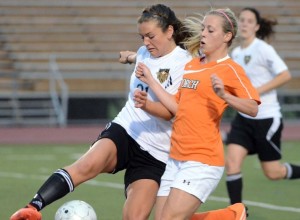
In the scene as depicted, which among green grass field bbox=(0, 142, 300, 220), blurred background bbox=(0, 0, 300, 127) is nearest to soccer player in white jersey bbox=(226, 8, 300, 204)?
green grass field bbox=(0, 142, 300, 220)

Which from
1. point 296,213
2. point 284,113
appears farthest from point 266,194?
point 284,113

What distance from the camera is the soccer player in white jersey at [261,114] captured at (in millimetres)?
9852

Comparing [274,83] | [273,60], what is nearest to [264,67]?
[273,60]

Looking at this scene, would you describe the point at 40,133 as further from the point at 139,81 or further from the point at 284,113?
the point at 139,81

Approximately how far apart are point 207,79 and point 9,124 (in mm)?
14539

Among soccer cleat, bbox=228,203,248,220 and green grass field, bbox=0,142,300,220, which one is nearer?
soccer cleat, bbox=228,203,248,220

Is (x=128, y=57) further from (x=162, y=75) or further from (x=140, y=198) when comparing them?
(x=140, y=198)

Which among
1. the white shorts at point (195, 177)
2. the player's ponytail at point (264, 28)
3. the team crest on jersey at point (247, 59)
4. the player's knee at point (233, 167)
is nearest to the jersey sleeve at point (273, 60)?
the team crest on jersey at point (247, 59)

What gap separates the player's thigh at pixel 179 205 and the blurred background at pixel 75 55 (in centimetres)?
1426

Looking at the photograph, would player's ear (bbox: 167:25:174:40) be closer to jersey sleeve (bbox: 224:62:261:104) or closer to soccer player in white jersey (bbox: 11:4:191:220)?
soccer player in white jersey (bbox: 11:4:191:220)

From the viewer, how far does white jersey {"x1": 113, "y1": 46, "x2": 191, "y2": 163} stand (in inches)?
279

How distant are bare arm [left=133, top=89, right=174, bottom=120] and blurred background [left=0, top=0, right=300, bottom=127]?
1381 centimetres

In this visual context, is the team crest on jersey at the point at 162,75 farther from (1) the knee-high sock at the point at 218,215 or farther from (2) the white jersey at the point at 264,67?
(2) the white jersey at the point at 264,67

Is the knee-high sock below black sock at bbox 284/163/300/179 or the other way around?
the other way around
